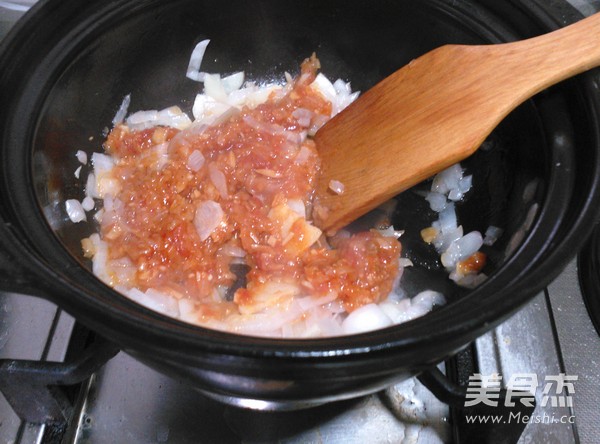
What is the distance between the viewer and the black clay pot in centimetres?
88

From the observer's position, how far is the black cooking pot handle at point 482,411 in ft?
4.17

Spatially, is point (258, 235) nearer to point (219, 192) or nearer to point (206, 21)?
point (219, 192)

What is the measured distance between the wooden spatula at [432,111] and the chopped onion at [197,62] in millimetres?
567

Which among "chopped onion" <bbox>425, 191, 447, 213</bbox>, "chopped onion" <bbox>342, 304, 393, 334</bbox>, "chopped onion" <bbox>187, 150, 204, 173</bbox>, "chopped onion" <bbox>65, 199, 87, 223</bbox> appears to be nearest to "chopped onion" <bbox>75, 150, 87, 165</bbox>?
"chopped onion" <bbox>65, 199, 87, 223</bbox>

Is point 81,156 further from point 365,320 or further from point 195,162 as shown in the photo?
point 365,320

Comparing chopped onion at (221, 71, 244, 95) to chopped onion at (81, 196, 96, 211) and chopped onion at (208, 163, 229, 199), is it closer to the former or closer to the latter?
chopped onion at (208, 163, 229, 199)

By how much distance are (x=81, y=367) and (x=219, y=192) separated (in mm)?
616

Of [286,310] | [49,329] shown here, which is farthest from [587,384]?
[49,329]

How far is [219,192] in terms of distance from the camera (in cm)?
161

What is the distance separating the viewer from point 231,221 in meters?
1.56

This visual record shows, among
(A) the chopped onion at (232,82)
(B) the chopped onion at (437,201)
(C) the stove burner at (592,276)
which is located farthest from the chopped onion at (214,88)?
(C) the stove burner at (592,276)

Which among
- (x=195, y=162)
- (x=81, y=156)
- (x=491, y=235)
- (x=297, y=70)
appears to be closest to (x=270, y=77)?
(x=297, y=70)

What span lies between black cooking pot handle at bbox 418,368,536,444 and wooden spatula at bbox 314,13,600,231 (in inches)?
19.5

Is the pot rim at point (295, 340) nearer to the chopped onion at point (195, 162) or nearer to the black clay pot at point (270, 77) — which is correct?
the black clay pot at point (270, 77)
